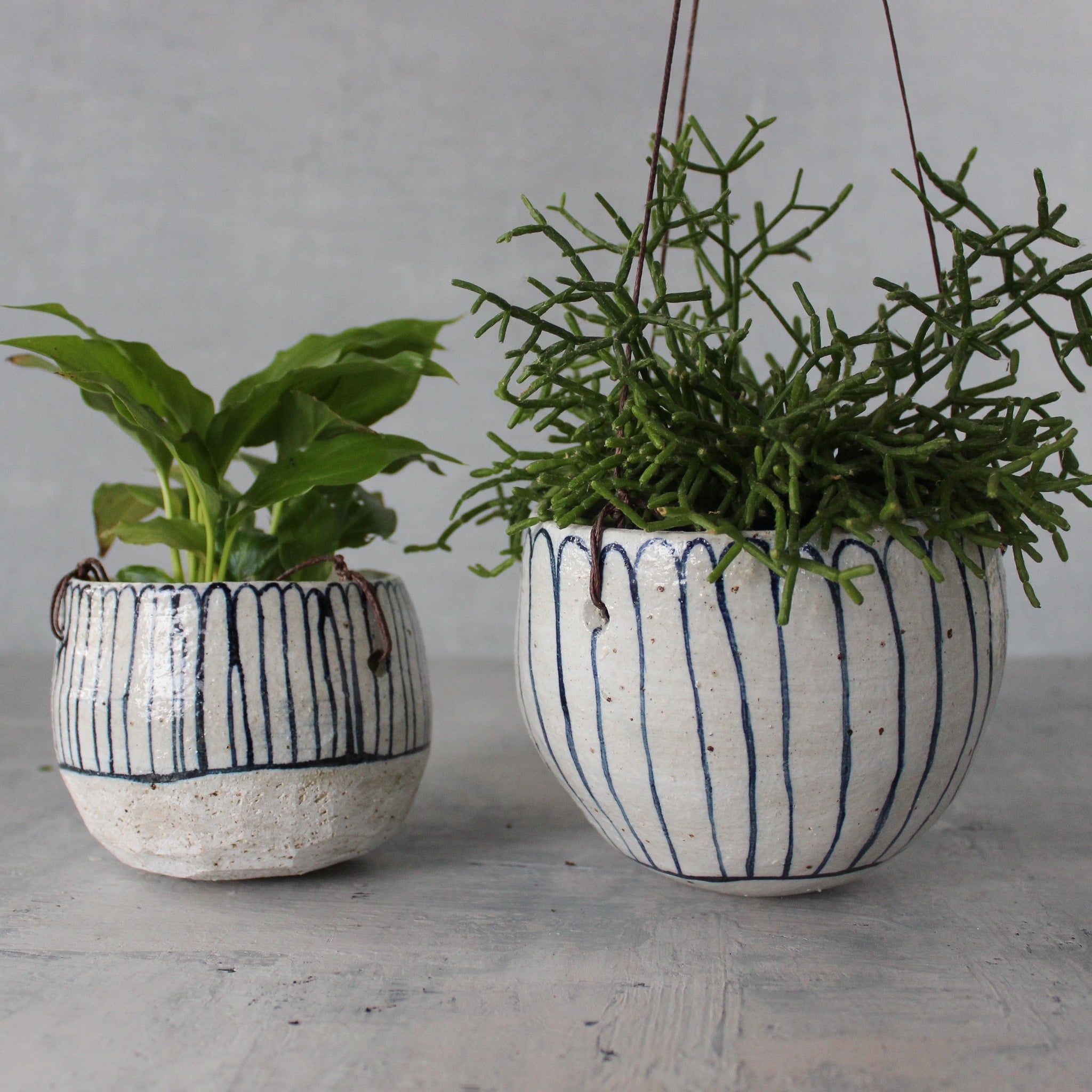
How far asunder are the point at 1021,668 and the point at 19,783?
1495 millimetres

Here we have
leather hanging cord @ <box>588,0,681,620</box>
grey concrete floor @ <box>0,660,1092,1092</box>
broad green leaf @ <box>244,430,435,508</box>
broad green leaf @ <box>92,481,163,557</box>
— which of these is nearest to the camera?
grey concrete floor @ <box>0,660,1092,1092</box>

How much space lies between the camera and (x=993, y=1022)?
0.59 metres

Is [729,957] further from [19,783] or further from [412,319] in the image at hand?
[19,783]

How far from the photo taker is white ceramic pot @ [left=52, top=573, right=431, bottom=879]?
2.40 ft

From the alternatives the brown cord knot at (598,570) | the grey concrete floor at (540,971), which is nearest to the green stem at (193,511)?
the grey concrete floor at (540,971)

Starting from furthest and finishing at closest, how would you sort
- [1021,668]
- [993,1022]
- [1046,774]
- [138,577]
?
[1021,668] < [1046,774] < [138,577] < [993,1022]

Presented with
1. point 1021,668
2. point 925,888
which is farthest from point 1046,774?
point 1021,668

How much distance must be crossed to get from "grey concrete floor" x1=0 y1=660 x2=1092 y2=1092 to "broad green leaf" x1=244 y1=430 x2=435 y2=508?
0.96ft

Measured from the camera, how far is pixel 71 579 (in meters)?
0.82

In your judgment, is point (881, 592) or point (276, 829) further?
point (276, 829)

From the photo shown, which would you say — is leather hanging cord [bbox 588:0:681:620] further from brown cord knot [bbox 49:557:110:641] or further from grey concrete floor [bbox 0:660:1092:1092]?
brown cord knot [bbox 49:557:110:641]

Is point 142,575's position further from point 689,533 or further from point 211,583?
point 689,533

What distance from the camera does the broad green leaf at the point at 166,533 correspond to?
0.77m

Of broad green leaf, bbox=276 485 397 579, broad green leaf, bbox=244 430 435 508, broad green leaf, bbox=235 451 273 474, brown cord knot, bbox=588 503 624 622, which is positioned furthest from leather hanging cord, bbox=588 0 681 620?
broad green leaf, bbox=235 451 273 474
